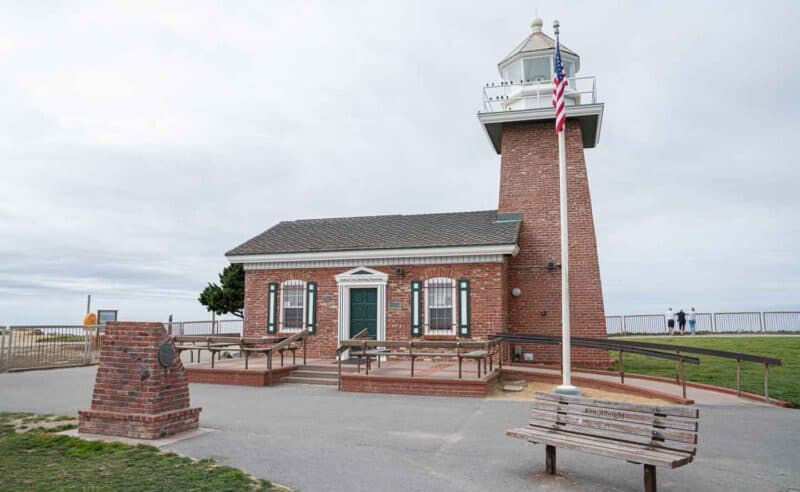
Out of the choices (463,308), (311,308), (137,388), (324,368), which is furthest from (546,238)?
(137,388)

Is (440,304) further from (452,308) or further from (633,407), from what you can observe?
(633,407)

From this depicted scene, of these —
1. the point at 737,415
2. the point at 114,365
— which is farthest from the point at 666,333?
the point at 114,365

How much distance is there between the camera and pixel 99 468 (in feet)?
20.2

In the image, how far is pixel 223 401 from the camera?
11.1m

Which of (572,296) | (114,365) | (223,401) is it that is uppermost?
(572,296)

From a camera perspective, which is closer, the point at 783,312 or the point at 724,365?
the point at 724,365

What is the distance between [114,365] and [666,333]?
2794cm

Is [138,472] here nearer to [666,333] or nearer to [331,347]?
[331,347]

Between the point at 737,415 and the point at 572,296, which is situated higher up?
the point at 572,296

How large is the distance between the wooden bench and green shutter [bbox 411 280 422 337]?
9.72 meters

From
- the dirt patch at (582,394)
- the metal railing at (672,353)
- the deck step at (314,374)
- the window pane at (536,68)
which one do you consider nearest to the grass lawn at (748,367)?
the metal railing at (672,353)

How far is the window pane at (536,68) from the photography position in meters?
18.8

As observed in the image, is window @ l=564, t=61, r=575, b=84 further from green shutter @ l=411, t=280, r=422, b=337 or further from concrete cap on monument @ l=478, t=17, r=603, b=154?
green shutter @ l=411, t=280, r=422, b=337

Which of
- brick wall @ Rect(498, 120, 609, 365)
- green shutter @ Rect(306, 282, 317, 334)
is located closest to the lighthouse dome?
brick wall @ Rect(498, 120, 609, 365)
